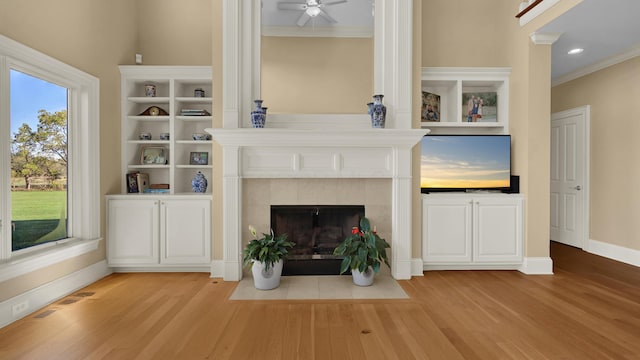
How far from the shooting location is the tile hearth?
9.57ft

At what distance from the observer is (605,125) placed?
14.7 feet

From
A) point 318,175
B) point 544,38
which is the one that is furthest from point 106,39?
point 544,38

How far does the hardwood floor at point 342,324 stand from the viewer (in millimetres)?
2031

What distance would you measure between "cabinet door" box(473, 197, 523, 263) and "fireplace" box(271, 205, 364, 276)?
1.34 metres

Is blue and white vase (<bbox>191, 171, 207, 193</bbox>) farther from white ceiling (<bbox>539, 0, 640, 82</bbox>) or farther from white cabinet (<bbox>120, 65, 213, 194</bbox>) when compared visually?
white ceiling (<bbox>539, 0, 640, 82</bbox>)

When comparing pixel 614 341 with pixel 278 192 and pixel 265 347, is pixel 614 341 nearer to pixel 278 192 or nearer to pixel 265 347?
pixel 265 347

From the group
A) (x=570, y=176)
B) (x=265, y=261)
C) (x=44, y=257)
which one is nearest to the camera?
(x=44, y=257)

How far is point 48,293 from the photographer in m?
2.76

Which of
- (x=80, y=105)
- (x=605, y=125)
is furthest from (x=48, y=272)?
(x=605, y=125)

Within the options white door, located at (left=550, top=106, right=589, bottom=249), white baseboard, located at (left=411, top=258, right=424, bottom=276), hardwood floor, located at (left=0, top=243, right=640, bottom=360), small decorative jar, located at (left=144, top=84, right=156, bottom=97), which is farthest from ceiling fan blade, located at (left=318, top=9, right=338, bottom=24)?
white door, located at (left=550, top=106, right=589, bottom=249)

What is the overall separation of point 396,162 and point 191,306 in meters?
2.34

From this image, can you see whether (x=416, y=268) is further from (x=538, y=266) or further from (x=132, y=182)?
(x=132, y=182)

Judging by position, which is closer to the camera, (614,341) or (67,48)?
(614,341)

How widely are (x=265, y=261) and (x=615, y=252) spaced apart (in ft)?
15.0
